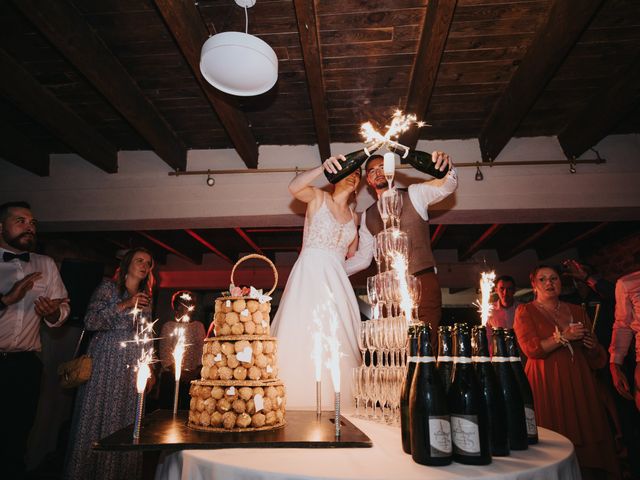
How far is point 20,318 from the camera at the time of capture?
2.82 meters

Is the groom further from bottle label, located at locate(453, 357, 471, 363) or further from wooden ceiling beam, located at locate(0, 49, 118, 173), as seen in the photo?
wooden ceiling beam, located at locate(0, 49, 118, 173)

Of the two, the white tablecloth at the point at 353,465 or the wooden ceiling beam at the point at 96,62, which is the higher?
the wooden ceiling beam at the point at 96,62

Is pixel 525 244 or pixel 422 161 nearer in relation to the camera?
pixel 422 161

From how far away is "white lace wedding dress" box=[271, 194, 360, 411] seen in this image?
82.7 inches

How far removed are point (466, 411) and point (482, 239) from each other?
5.33 metres

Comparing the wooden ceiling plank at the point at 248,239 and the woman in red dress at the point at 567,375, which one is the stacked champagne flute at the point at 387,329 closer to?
the woman in red dress at the point at 567,375

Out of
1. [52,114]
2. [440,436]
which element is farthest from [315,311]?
[52,114]

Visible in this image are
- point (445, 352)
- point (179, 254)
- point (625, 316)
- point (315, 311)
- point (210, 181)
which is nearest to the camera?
point (445, 352)

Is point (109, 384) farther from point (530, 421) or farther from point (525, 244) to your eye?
point (525, 244)

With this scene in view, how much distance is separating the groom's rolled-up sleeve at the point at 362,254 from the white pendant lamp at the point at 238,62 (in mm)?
1334

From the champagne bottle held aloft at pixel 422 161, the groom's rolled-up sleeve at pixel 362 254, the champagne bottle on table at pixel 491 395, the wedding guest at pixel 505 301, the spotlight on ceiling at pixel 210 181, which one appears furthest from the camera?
the wedding guest at pixel 505 301

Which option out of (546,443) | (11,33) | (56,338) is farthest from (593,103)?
(56,338)

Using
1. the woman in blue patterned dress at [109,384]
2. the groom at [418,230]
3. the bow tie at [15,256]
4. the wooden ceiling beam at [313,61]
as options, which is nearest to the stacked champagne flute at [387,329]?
the groom at [418,230]

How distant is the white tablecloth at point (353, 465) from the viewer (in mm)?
883
